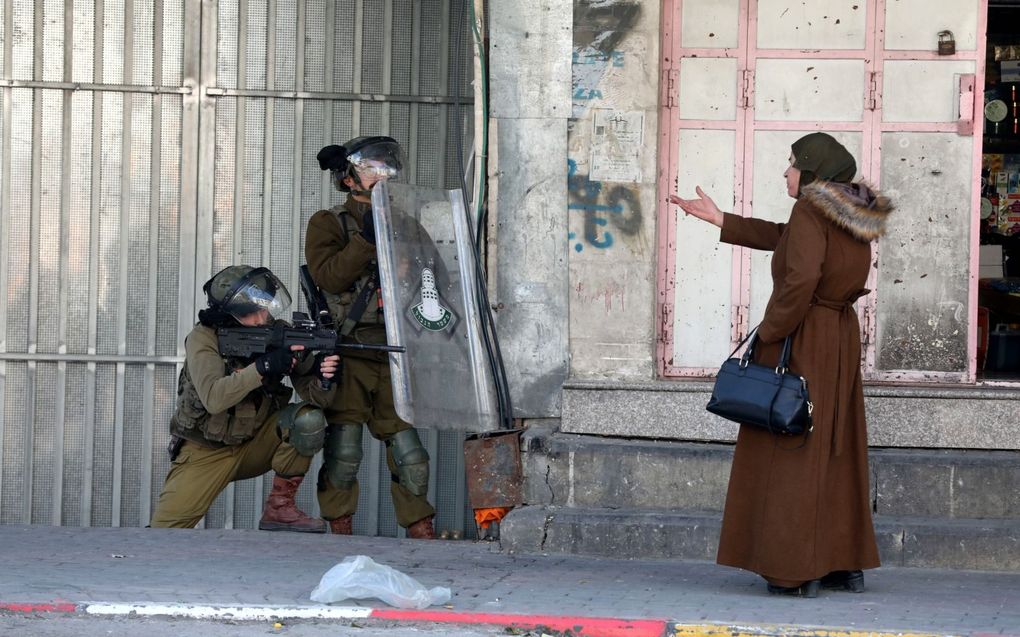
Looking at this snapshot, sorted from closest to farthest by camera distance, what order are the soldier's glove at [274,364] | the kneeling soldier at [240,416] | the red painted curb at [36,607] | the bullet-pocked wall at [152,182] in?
1. the red painted curb at [36,607]
2. the soldier's glove at [274,364]
3. the kneeling soldier at [240,416]
4. the bullet-pocked wall at [152,182]

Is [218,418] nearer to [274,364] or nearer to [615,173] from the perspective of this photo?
[274,364]

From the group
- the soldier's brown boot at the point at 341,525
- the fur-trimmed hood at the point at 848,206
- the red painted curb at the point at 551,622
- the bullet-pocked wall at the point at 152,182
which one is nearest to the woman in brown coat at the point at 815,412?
the fur-trimmed hood at the point at 848,206

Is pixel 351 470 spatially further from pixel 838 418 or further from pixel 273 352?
pixel 838 418

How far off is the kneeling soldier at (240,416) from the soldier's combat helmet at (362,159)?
1.96ft

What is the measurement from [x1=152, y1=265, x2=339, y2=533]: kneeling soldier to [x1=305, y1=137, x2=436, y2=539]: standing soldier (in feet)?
0.51

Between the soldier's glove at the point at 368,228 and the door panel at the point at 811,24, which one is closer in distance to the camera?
the soldier's glove at the point at 368,228

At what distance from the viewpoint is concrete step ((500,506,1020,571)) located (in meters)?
6.13

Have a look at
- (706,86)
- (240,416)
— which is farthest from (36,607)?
(706,86)

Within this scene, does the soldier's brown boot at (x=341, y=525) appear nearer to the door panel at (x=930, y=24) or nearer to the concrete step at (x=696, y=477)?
the concrete step at (x=696, y=477)

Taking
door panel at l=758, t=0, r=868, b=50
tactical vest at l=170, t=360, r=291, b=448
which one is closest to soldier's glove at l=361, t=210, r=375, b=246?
tactical vest at l=170, t=360, r=291, b=448

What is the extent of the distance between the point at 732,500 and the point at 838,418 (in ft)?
1.59

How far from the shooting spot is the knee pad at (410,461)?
694 cm

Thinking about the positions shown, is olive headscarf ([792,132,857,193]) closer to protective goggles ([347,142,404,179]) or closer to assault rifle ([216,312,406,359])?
assault rifle ([216,312,406,359])

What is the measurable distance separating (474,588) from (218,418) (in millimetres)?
1672
